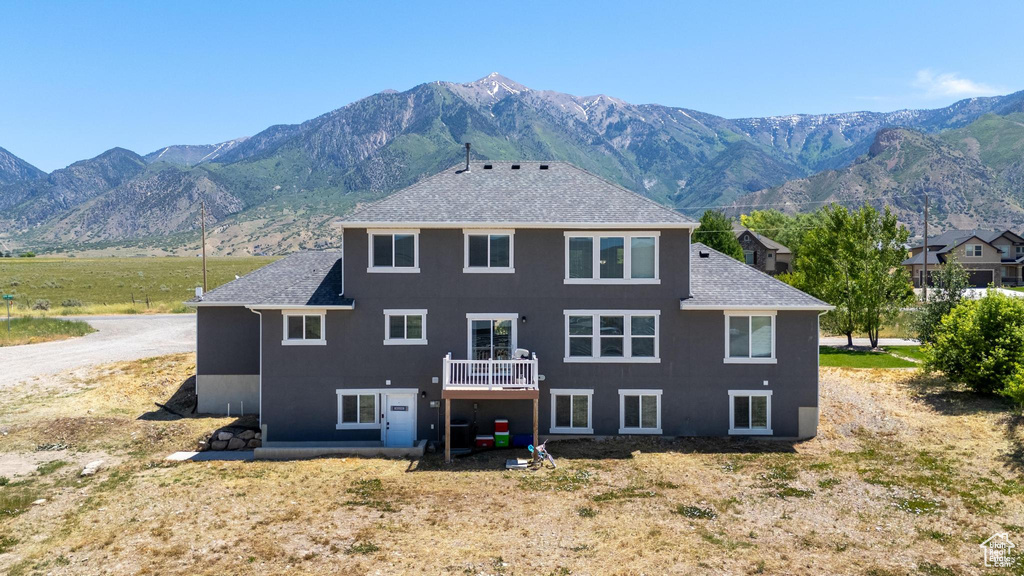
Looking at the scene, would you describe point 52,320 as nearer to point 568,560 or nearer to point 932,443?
point 568,560

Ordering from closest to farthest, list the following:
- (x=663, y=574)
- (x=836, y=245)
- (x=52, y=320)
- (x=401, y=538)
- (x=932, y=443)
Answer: (x=663, y=574) < (x=401, y=538) < (x=932, y=443) < (x=836, y=245) < (x=52, y=320)

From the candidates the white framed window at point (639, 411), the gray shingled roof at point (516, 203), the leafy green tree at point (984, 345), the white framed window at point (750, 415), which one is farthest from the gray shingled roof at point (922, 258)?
the white framed window at point (639, 411)

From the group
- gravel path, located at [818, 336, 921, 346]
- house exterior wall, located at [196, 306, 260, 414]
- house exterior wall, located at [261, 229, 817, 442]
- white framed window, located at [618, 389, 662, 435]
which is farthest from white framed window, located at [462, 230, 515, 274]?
gravel path, located at [818, 336, 921, 346]

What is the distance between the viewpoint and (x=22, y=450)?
65.4ft

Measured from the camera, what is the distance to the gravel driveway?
101 feet

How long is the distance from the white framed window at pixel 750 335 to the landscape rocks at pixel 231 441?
17099mm

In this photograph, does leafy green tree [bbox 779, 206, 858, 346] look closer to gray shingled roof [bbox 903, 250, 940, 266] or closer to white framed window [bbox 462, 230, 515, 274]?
white framed window [bbox 462, 230, 515, 274]

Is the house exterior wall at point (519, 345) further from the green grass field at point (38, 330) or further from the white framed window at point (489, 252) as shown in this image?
the green grass field at point (38, 330)

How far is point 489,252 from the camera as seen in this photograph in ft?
68.0

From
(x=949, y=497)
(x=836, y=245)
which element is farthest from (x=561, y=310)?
(x=836, y=245)

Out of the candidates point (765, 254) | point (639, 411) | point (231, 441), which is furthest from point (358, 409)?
point (765, 254)

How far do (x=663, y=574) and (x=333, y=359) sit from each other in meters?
13.5

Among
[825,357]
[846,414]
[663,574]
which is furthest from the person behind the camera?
[825,357]

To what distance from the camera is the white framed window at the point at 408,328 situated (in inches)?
814
